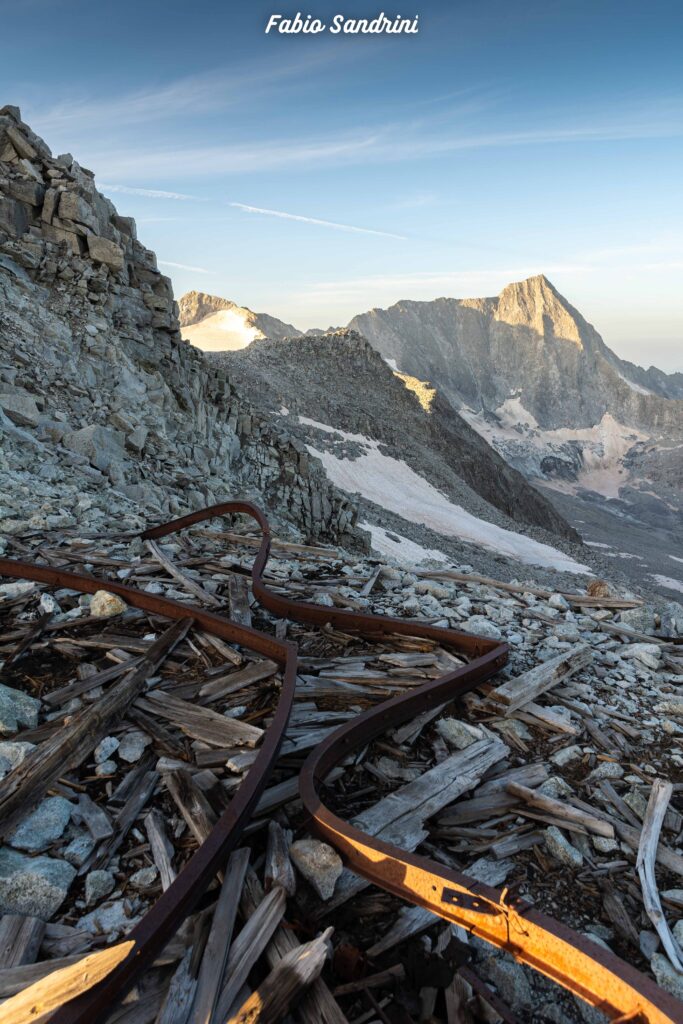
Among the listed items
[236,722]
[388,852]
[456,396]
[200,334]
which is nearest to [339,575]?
[236,722]

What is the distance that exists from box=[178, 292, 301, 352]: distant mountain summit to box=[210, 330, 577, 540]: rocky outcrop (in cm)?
2781

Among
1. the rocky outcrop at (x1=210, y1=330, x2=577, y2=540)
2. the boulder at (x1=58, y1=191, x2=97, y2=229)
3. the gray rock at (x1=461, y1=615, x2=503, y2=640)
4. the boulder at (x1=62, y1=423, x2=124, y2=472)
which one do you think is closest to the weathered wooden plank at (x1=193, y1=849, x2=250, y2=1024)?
the gray rock at (x1=461, y1=615, x2=503, y2=640)

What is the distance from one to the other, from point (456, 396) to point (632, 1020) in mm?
151770

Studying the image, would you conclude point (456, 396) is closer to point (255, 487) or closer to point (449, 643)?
point (255, 487)

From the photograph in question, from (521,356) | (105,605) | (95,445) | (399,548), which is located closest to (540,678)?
(105,605)

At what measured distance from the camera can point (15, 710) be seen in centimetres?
327

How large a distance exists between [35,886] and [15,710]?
4.13 feet

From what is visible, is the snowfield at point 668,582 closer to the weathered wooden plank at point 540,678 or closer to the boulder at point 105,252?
the boulder at point 105,252

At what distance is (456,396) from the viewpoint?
148 metres

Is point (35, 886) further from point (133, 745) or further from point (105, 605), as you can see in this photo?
point (105, 605)

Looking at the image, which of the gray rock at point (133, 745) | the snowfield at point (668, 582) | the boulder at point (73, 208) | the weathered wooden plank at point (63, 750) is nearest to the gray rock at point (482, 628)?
the weathered wooden plank at point (63, 750)

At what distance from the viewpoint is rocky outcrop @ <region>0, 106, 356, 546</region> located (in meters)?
9.16

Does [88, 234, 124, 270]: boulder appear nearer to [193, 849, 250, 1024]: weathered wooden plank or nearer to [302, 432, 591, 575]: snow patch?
[193, 849, 250, 1024]: weathered wooden plank

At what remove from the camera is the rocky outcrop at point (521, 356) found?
150875mm
